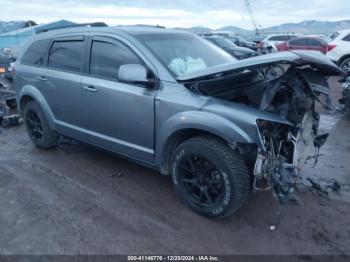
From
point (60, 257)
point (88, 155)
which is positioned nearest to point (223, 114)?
point (60, 257)

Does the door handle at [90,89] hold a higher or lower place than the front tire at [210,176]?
higher

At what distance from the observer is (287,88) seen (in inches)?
138

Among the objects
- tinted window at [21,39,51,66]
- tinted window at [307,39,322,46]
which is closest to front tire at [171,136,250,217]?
tinted window at [21,39,51,66]

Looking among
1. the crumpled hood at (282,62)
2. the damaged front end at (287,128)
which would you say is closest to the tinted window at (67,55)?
the crumpled hood at (282,62)

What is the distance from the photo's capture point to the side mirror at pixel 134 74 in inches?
145

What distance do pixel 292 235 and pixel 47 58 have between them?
→ 4.01 m

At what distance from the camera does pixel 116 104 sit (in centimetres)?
404

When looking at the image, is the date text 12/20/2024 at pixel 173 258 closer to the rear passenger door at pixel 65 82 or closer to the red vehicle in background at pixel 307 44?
the rear passenger door at pixel 65 82

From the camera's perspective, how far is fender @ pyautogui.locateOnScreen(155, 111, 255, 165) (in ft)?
10.4

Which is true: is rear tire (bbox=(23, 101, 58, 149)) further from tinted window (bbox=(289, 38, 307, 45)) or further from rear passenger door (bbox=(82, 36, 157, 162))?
tinted window (bbox=(289, 38, 307, 45))

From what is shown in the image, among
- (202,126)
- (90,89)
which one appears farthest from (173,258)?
(90,89)

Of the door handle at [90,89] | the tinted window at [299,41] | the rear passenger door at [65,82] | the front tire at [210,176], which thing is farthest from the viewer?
the tinted window at [299,41]

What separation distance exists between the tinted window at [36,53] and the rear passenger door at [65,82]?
19 centimetres

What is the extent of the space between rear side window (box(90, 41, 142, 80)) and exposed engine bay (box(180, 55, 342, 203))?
0.87 meters
